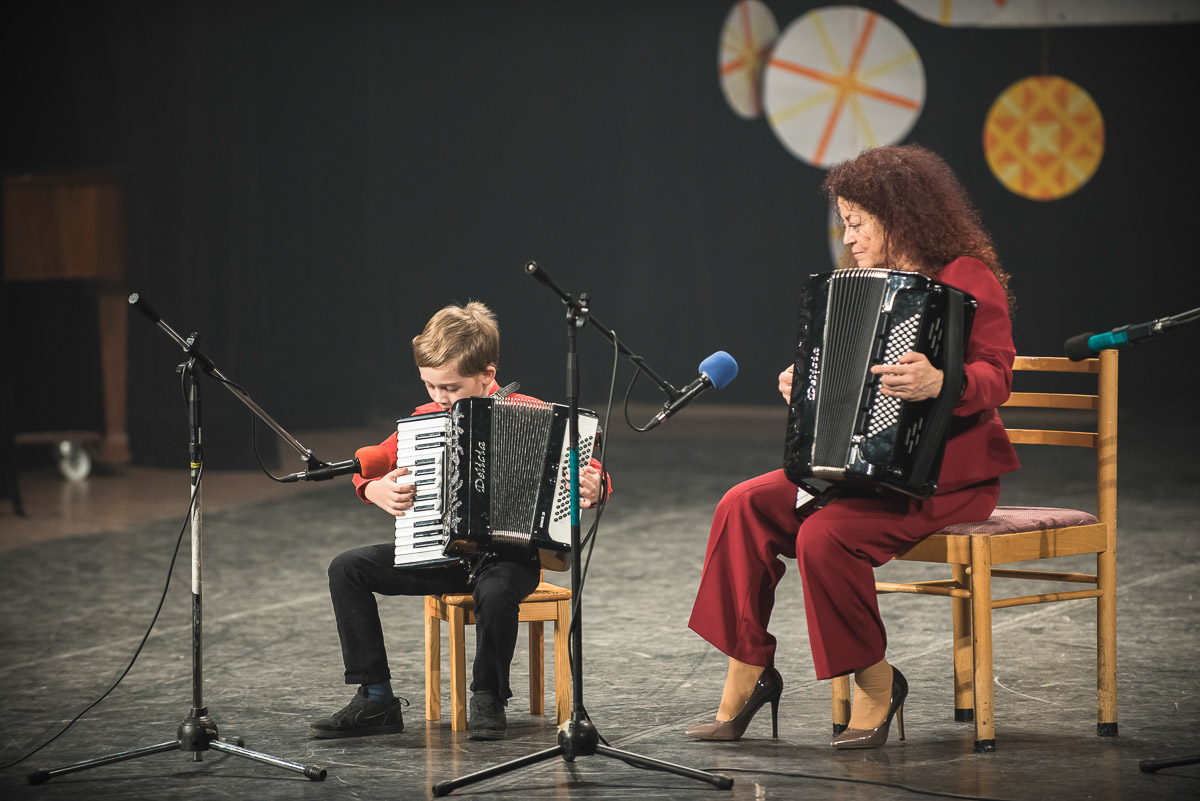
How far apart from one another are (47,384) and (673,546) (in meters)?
3.80

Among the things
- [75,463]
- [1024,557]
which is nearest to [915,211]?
[1024,557]

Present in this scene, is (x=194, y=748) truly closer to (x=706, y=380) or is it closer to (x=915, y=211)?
(x=706, y=380)

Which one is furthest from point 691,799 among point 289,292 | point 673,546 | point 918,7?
point 918,7

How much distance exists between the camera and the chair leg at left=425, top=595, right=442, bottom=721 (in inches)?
113

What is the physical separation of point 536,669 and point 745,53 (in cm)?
686

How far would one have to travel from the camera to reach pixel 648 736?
278cm

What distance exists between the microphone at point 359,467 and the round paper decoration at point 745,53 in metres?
6.71

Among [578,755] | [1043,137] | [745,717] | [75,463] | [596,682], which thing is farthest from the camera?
[1043,137]

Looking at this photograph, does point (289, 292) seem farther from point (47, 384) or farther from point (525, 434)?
point (525, 434)

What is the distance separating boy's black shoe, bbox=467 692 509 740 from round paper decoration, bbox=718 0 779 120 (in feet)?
22.8

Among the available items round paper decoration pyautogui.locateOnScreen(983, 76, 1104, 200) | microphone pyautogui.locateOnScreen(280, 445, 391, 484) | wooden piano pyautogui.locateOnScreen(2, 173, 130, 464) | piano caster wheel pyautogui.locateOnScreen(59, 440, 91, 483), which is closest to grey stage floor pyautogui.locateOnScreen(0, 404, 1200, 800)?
microphone pyautogui.locateOnScreen(280, 445, 391, 484)

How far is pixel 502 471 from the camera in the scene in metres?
2.75

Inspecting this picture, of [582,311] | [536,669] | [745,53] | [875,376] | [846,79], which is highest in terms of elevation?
[745,53]

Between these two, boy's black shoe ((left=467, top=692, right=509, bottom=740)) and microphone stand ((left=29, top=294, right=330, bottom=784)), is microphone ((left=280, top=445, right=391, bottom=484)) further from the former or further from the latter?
boy's black shoe ((left=467, top=692, right=509, bottom=740))
